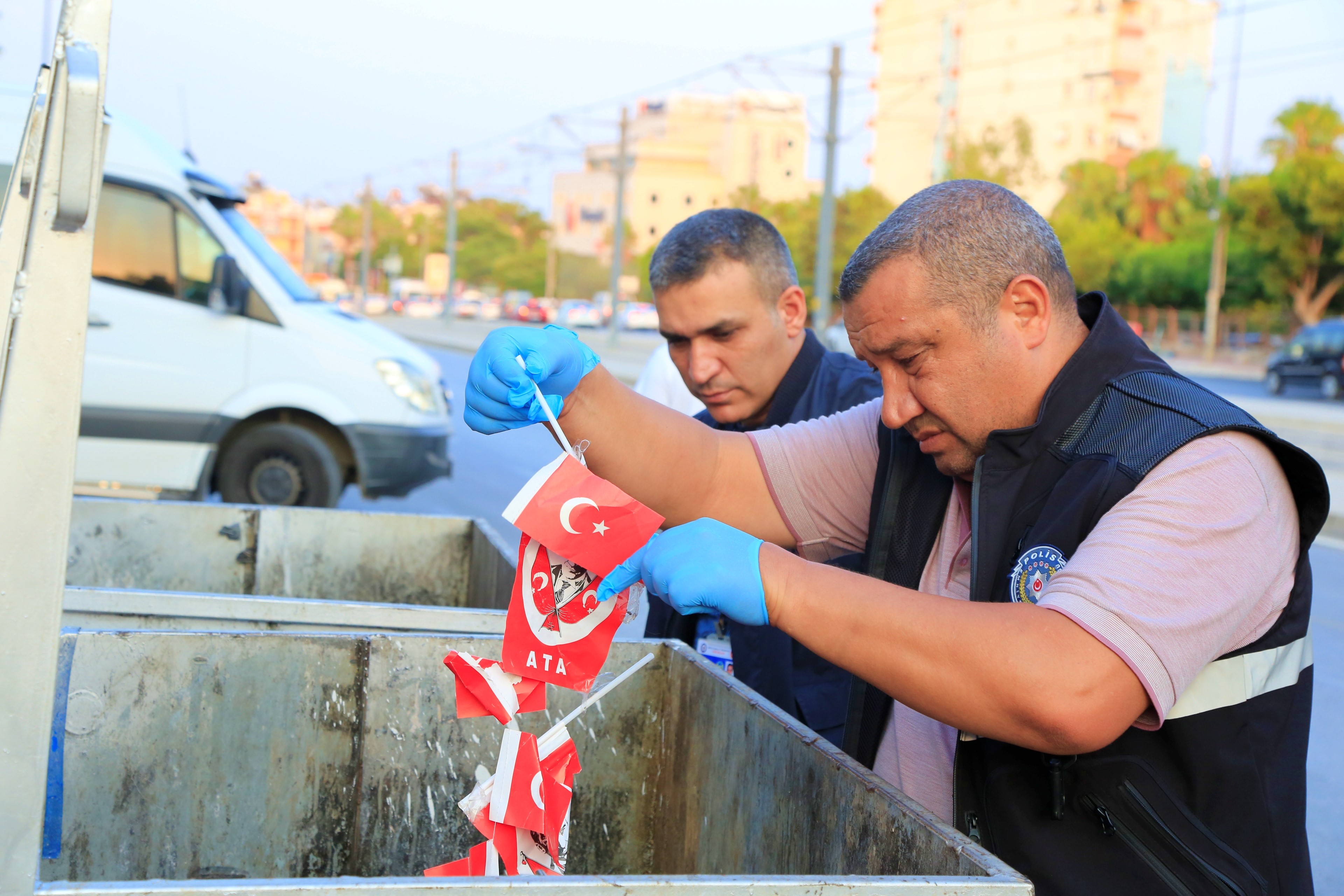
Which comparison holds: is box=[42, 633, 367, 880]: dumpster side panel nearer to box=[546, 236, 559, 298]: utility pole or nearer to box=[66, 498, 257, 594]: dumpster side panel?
box=[66, 498, 257, 594]: dumpster side panel

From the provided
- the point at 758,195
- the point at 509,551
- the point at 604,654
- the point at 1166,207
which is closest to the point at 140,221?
the point at 509,551

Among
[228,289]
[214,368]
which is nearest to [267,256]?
[228,289]

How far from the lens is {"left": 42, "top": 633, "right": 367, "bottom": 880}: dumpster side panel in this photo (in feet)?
6.32

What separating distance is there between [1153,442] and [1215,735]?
388 millimetres

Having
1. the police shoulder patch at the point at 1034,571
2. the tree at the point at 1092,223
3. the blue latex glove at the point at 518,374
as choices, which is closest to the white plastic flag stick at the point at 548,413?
the blue latex glove at the point at 518,374

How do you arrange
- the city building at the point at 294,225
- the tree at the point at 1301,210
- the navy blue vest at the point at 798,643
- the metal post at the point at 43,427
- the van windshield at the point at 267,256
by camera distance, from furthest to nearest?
the city building at the point at 294,225
the tree at the point at 1301,210
the van windshield at the point at 267,256
the navy blue vest at the point at 798,643
the metal post at the point at 43,427

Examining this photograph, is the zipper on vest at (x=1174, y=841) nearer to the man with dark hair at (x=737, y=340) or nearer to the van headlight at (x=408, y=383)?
the man with dark hair at (x=737, y=340)

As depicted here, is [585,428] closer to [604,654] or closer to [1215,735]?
[604,654]

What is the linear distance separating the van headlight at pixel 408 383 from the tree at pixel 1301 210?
3018 cm

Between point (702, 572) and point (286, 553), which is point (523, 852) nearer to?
point (702, 572)

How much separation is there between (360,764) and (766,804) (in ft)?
2.44

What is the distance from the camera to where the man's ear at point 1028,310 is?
1712 mm

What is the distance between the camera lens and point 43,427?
1.13 metres

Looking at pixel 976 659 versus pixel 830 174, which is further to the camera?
pixel 830 174
